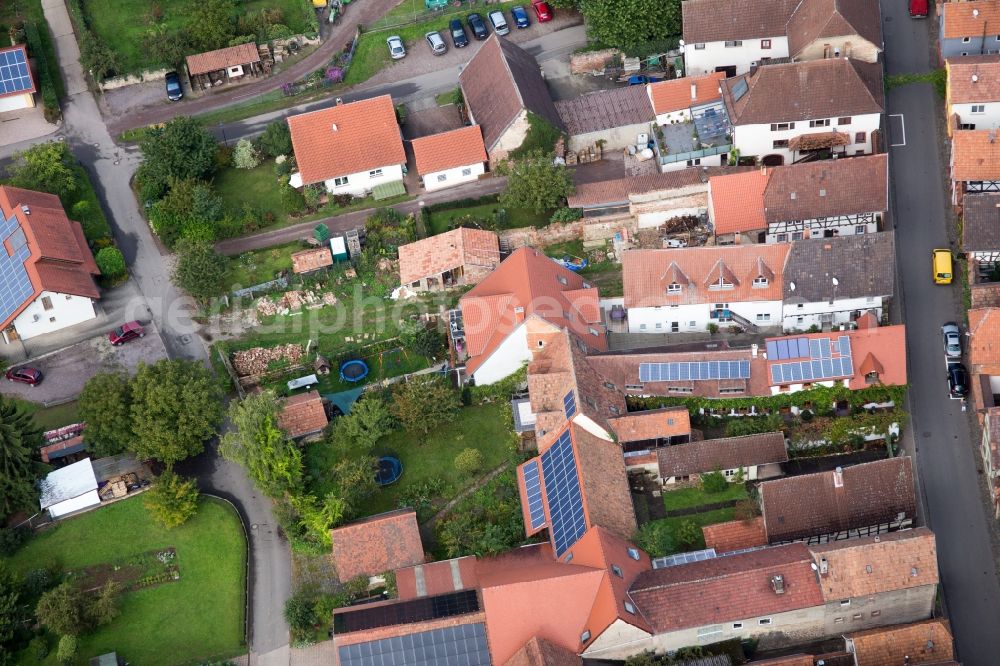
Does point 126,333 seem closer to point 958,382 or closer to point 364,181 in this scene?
point 364,181

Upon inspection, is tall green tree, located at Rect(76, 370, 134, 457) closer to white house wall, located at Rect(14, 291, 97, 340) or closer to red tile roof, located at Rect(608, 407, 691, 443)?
white house wall, located at Rect(14, 291, 97, 340)

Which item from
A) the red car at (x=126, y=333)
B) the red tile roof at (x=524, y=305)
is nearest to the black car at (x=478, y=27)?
the red tile roof at (x=524, y=305)

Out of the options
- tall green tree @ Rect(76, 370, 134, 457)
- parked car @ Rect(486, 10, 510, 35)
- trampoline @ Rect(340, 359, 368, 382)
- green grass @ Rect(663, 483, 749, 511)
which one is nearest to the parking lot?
tall green tree @ Rect(76, 370, 134, 457)

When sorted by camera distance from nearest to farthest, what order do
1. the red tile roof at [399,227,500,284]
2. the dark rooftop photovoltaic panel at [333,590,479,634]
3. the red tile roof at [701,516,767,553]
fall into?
the dark rooftop photovoltaic panel at [333,590,479,634]
the red tile roof at [701,516,767,553]
the red tile roof at [399,227,500,284]

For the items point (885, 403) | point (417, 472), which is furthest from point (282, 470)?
point (885, 403)

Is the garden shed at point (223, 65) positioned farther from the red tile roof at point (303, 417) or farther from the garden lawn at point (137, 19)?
the red tile roof at point (303, 417)

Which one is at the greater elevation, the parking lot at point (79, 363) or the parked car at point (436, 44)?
the parked car at point (436, 44)
